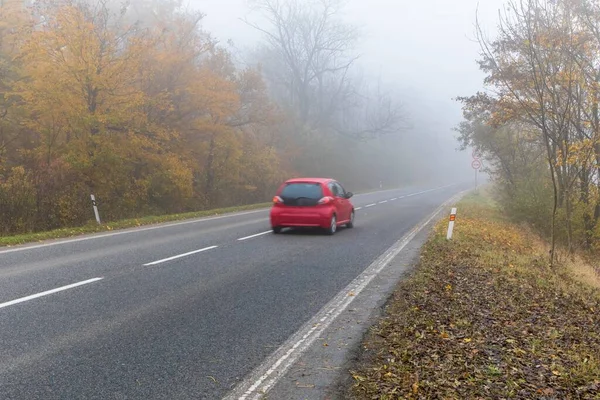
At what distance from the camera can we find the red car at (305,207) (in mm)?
13367

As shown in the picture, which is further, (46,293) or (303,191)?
(303,191)

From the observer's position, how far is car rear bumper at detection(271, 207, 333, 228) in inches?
525

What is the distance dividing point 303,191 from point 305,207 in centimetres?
47

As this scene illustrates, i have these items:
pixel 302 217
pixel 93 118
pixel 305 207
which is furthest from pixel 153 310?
pixel 93 118

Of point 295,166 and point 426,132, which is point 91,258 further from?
point 426,132

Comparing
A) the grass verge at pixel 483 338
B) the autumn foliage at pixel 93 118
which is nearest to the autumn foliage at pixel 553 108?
the grass verge at pixel 483 338

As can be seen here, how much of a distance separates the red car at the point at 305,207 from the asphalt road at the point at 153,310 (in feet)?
5.91

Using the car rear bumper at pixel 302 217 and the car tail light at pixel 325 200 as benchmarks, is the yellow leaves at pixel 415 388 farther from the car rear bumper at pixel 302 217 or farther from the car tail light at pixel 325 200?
the car tail light at pixel 325 200

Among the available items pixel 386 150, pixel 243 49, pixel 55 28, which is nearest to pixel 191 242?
pixel 55 28

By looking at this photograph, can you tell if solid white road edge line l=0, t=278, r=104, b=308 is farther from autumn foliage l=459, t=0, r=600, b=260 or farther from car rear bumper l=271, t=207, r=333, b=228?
autumn foliage l=459, t=0, r=600, b=260

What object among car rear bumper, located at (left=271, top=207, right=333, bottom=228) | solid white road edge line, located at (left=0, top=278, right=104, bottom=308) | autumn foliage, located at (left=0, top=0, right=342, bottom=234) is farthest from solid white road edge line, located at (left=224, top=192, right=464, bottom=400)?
autumn foliage, located at (left=0, top=0, right=342, bottom=234)

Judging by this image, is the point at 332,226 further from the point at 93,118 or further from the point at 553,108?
the point at 93,118

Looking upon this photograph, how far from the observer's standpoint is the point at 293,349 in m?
4.77

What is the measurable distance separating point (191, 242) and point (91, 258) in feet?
8.87
